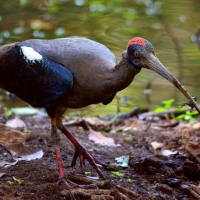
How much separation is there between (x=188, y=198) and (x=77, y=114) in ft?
14.8

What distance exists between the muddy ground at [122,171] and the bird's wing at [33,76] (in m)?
0.69

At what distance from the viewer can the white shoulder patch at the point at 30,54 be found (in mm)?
5516

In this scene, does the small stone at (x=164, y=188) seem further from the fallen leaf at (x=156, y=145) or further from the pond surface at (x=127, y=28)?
the pond surface at (x=127, y=28)

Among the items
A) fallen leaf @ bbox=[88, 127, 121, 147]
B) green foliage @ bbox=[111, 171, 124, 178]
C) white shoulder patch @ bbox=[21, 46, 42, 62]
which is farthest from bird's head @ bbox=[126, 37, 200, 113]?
fallen leaf @ bbox=[88, 127, 121, 147]

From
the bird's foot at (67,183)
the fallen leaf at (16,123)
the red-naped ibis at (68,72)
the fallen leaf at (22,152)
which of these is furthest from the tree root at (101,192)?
the fallen leaf at (16,123)

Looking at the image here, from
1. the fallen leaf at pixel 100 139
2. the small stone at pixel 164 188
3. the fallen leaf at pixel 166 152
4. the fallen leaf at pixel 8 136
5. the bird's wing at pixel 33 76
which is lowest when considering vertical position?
the fallen leaf at pixel 100 139

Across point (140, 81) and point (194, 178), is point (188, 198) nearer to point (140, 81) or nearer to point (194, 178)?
point (194, 178)

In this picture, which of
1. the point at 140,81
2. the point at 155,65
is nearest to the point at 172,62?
the point at 140,81

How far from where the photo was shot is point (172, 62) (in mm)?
10844

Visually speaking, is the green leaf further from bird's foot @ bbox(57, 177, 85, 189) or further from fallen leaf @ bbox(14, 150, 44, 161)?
fallen leaf @ bbox(14, 150, 44, 161)

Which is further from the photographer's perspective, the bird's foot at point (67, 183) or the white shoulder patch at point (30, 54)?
the white shoulder patch at point (30, 54)

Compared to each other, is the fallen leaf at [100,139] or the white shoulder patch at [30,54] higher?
the white shoulder patch at [30,54]

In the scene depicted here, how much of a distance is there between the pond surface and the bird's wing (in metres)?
3.83

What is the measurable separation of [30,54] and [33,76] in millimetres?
208
